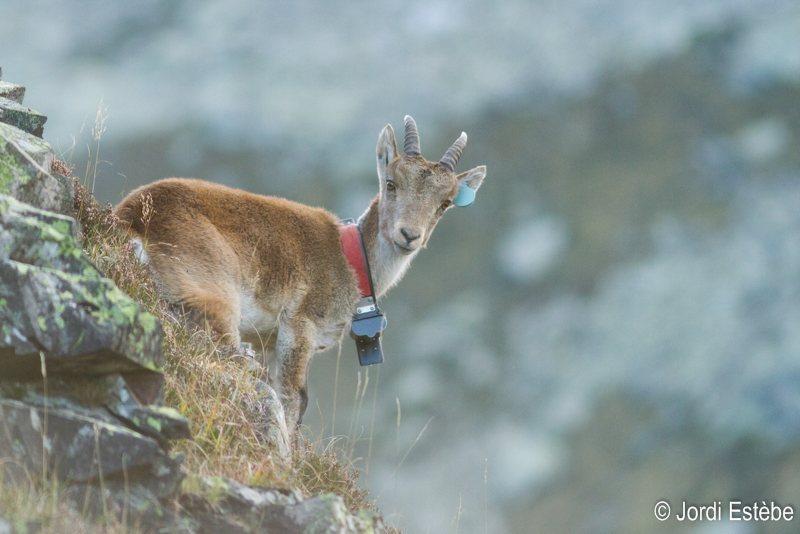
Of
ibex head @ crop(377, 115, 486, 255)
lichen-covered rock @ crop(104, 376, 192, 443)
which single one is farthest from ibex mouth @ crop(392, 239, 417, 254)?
lichen-covered rock @ crop(104, 376, 192, 443)

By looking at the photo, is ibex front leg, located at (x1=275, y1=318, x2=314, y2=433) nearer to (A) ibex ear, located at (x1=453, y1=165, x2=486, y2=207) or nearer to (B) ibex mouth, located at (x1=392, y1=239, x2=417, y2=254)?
(B) ibex mouth, located at (x1=392, y1=239, x2=417, y2=254)

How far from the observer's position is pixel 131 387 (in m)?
4.77

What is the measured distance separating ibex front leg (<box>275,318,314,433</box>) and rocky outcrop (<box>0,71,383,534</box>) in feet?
11.2

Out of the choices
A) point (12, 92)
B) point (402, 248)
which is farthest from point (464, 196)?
point (12, 92)

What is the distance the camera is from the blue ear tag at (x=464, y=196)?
9.80 metres

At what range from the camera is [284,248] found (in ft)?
28.6

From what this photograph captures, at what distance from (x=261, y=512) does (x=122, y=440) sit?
3.50ft

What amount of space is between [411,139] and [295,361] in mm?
3628

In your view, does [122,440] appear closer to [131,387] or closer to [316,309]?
[131,387]

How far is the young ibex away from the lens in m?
7.51

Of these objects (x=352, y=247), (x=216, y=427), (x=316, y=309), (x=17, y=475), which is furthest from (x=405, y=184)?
(x=17, y=475)

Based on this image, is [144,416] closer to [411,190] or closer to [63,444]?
[63,444]

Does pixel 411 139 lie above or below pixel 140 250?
above

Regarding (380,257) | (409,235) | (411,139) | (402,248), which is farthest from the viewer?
(411,139)
